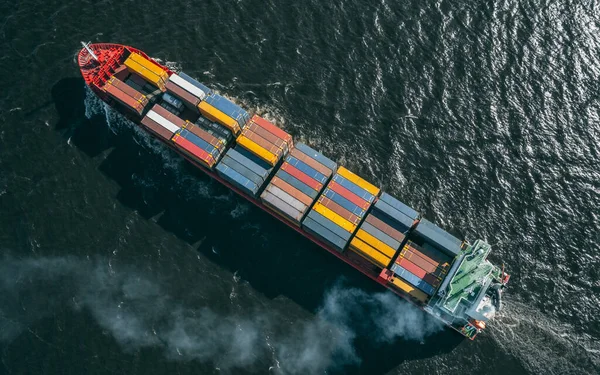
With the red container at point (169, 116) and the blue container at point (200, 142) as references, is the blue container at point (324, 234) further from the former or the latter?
the red container at point (169, 116)

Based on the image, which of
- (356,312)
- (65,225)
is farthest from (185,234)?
(356,312)

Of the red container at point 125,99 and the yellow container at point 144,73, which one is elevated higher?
the yellow container at point 144,73

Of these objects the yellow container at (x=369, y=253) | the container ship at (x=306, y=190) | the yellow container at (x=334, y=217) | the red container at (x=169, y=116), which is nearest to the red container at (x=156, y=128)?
the container ship at (x=306, y=190)

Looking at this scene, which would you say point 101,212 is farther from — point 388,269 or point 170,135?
point 388,269

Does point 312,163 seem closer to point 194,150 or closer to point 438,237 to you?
point 194,150

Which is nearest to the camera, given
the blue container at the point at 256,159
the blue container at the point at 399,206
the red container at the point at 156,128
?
the blue container at the point at 399,206

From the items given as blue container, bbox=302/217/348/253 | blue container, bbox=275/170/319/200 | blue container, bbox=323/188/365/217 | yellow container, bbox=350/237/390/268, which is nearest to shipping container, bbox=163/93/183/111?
blue container, bbox=275/170/319/200

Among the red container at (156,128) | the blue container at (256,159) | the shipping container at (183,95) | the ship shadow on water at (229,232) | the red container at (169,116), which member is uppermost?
the shipping container at (183,95)
